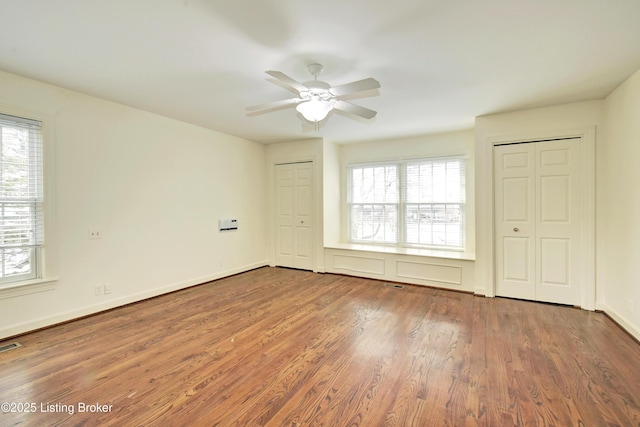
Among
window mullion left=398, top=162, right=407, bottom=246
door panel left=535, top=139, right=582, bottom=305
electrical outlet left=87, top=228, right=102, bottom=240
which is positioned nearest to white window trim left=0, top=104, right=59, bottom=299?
electrical outlet left=87, top=228, right=102, bottom=240

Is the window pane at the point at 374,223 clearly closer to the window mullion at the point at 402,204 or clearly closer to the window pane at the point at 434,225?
the window mullion at the point at 402,204

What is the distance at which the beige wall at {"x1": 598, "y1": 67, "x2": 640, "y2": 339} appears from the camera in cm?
274

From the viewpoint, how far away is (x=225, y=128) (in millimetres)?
4676

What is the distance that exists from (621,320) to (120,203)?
5.74 metres

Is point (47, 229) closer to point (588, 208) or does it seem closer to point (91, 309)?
point (91, 309)

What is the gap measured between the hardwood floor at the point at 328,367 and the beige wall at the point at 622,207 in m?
0.30

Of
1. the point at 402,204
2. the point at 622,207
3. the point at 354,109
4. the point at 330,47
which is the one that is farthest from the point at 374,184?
the point at 330,47

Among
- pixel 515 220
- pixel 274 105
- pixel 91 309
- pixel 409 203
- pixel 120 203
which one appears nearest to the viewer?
pixel 274 105

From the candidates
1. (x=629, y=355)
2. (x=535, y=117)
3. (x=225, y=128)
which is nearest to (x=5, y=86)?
(x=225, y=128)

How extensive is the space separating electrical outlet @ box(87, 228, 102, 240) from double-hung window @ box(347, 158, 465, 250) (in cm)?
403

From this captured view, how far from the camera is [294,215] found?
18.7ft

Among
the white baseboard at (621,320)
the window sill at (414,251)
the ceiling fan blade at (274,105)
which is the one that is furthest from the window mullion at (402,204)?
the ceiling fan blade at (274,105)

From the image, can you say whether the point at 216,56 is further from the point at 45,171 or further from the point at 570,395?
the point at 570,395

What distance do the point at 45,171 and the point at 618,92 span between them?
19.7 feet
